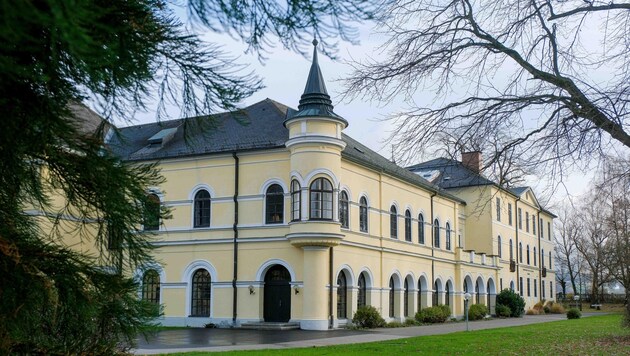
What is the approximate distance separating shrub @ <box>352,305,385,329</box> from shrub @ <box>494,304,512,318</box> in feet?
67.6

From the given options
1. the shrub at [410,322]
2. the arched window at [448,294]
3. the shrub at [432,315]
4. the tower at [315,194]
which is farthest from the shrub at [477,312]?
the tower at [315,194]

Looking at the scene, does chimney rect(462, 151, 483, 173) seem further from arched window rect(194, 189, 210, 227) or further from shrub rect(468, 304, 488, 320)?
shrub rect(468, 304, 488, 320)

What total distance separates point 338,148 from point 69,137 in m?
24.8

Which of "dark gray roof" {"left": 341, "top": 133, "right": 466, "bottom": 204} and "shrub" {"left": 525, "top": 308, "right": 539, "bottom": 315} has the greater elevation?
"dark gray roof" {"left": 341, "top": 133, "right": 466, "bottom": 204}

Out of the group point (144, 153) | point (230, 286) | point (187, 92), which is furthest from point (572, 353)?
point (144, 153)

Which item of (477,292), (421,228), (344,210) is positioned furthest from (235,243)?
(477,292)

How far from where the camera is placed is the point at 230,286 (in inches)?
1222

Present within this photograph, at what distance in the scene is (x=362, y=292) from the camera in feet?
111

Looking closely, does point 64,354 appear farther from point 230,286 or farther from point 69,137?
point 230,286

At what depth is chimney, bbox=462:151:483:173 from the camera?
11.3 m

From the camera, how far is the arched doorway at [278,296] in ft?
99.6

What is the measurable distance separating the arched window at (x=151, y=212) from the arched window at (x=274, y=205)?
78.5 ft

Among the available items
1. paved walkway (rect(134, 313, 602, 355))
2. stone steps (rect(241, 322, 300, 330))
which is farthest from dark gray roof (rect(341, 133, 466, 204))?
paved walkway (rect(134, 313, 602, 355))

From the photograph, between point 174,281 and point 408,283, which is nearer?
point 174,281
